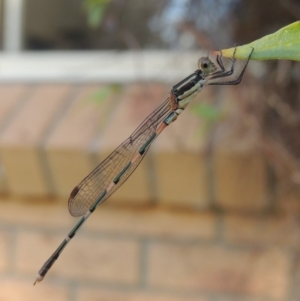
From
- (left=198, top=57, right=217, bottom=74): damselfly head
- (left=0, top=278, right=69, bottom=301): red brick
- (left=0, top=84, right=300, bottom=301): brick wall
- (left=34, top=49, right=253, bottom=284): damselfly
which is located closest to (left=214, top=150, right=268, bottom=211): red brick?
(left=0, top=84, right=300, bottom=301): brick wall

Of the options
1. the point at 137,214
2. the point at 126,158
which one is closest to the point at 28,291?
the point at 137,214

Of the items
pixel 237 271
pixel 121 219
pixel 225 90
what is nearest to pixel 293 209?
pixel 237 271

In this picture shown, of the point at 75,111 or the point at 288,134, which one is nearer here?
the point at 288,134

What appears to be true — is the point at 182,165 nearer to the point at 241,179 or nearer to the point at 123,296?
the point at 241,179

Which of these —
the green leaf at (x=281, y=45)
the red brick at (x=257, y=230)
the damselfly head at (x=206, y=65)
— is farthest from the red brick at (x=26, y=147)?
the green leaf at (x=281, y=45)

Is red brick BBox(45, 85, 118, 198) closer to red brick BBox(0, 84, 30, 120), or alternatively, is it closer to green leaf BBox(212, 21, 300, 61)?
red brick BBox(0, 84, 30, 120)

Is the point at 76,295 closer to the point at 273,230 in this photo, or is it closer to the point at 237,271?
the point at 237,271
